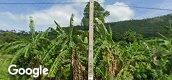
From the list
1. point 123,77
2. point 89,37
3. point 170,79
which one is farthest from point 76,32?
point 170,79

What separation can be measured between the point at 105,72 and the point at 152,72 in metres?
1.36

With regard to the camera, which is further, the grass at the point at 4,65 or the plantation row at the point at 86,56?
the grass at the point at 4,65

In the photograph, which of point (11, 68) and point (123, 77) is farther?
point (11, 68)

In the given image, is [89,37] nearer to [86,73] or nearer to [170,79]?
[86,73]

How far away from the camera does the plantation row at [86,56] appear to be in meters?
11.7

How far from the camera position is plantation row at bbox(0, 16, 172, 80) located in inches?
460

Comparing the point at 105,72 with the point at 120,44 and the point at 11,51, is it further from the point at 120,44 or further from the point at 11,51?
the point at 11,51

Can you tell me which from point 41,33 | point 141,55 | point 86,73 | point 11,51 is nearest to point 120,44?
point 141,55

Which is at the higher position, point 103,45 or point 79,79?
point 103,45

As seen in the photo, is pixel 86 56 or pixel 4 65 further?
pixel 4 65

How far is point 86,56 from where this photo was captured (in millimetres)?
12070

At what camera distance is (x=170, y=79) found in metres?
12.1

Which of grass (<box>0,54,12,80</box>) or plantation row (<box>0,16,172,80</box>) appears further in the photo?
grass (<box>0,54,12,80</box>)

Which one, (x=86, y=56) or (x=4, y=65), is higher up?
(x=86, y=56)
